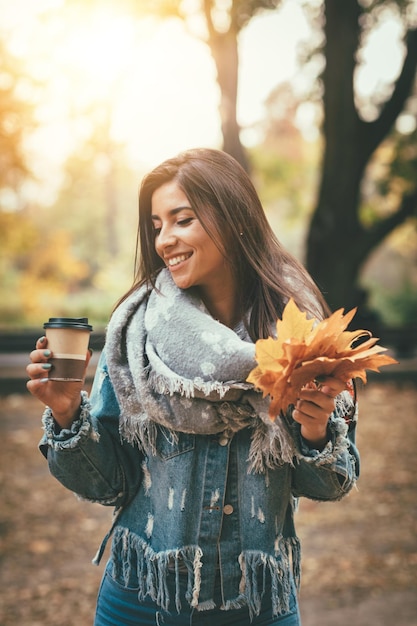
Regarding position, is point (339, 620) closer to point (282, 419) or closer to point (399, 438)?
point (282, 419)

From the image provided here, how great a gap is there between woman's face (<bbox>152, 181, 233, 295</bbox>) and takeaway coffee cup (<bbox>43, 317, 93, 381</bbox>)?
33 centimetres

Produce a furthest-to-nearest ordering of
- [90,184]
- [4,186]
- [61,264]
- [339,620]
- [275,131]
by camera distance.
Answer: [90,184]
[275,131]
[61,264]
[4,186]
[339,620]

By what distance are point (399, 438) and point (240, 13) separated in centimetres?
538

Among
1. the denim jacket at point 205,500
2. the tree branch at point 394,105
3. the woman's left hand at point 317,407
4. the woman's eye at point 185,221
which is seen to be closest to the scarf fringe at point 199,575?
the denim jacket at point 205,500

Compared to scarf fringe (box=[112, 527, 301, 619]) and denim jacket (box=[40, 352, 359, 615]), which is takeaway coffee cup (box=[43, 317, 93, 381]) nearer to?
denim jacket (box=[40, 352, 359, 615])

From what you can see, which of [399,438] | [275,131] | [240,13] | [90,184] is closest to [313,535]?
[399,438]

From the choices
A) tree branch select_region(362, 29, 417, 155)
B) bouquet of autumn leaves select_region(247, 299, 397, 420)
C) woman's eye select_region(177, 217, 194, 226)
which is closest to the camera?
bouquet of autumn leaves select_region(247, 299, 397, 420)

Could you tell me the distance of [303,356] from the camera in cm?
146

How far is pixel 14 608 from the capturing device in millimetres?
4355

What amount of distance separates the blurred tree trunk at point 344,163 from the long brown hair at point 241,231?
5425mm

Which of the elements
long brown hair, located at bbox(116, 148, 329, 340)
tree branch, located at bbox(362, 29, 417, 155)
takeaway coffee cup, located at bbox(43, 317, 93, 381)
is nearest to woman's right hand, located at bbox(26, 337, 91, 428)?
takeaway coffee cup, located at bbox(43, 317, 93, 381)

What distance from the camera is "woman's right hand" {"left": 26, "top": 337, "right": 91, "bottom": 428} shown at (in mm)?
1720

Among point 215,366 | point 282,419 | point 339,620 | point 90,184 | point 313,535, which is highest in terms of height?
point 90,184

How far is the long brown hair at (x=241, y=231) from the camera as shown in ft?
6.24
